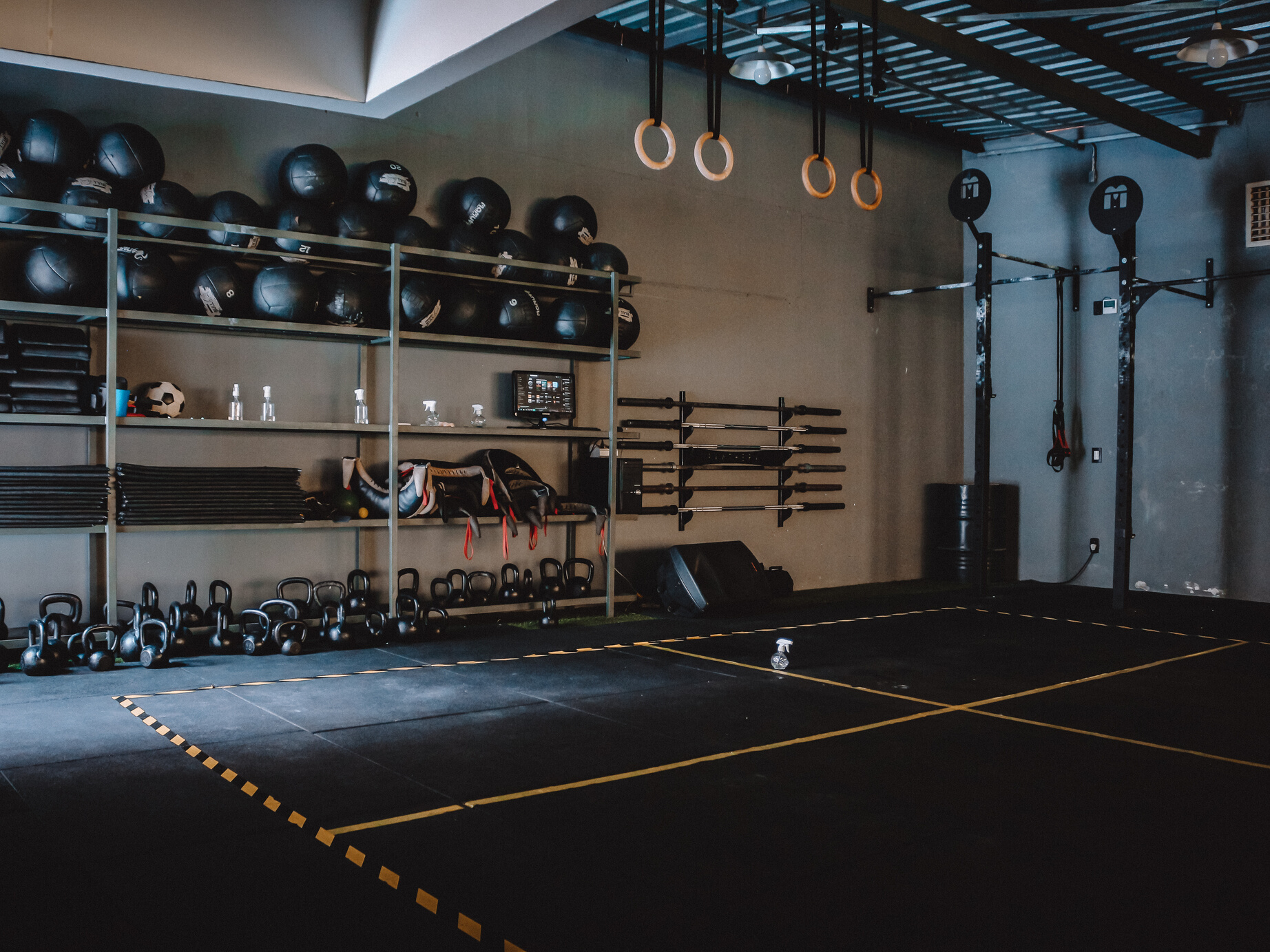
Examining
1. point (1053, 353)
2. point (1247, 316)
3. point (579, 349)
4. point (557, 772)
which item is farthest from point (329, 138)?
point (1247, 316)

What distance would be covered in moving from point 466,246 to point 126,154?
6.00 ft

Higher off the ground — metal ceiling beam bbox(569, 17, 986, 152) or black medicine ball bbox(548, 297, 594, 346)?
metal ceiling beam bbox(569, 17, 986, 152)

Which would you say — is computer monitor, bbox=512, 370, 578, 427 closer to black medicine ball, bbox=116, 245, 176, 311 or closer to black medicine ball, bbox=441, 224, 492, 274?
black medicine ball, bbox=441, 224, 492, 274

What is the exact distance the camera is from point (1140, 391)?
838 cm

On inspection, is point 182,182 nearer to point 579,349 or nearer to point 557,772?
point 579,349

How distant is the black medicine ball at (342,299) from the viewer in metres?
5.45

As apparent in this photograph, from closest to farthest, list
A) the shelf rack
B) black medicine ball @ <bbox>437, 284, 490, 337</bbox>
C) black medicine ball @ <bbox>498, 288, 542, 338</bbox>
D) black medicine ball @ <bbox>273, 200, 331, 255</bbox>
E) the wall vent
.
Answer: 1. the shelf rack
2. black medicine ball @ <bbox>273, 200, 331, 255</bbox>
3. black medicine ball @ <bbox>437, 284, 490, 337</bbox>
4. black medicine ball @ <bbox>498, 288, 542, 338</bbox>
5. the wall vent

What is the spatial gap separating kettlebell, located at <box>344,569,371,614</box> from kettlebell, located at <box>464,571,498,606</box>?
61cm

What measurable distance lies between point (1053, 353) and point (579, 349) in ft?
15.3

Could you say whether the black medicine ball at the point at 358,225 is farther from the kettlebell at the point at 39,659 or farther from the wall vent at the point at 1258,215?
the wall vent at the point at 1258,215

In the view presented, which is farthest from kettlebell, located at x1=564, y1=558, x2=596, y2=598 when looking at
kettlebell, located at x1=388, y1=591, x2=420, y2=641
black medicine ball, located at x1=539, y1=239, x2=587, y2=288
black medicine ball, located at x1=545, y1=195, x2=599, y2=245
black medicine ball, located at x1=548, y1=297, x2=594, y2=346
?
black medicine ball, located at x1=545, y1=195, x2=599, y2=245

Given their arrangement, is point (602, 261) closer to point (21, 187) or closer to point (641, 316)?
point (641, 316)

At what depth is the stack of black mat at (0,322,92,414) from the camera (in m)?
4.73

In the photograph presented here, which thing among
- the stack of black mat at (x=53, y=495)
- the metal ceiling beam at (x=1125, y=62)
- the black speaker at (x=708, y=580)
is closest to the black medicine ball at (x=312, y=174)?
the stack of black mat at (x=53, y=495)
